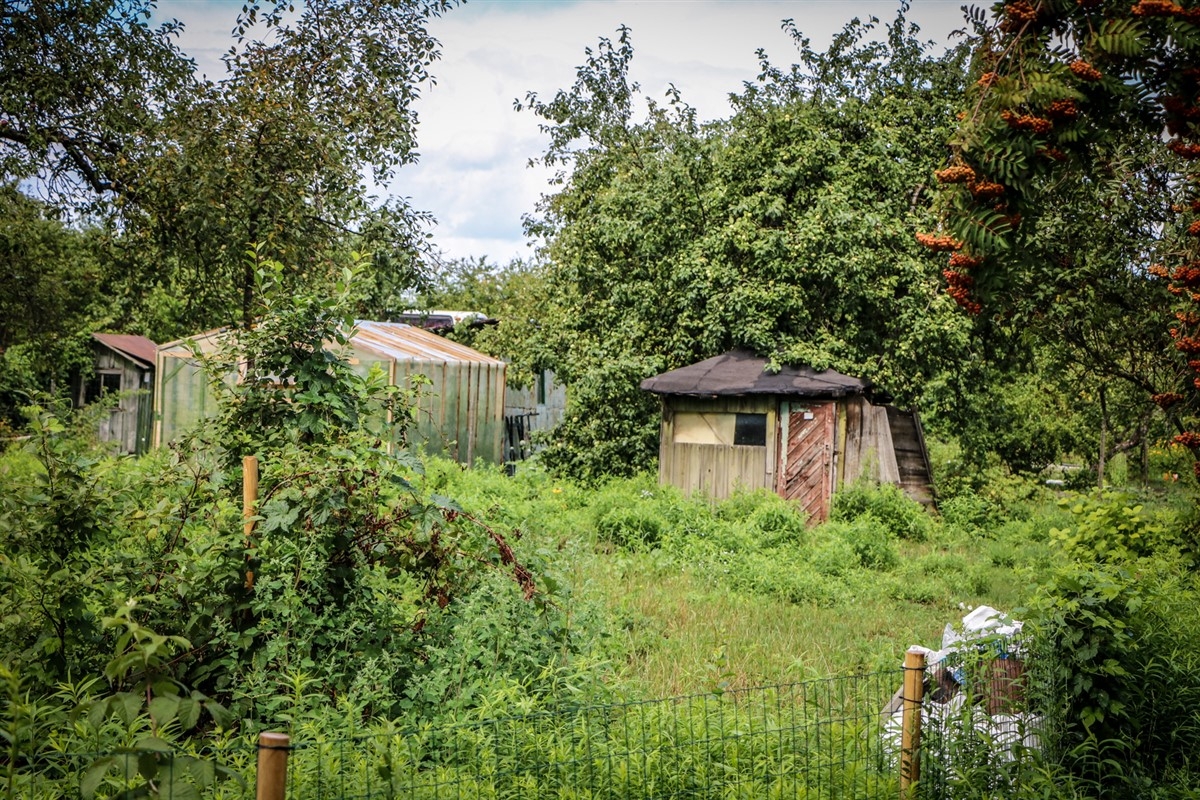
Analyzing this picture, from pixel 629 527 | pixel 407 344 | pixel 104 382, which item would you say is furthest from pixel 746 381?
pixel 104 382

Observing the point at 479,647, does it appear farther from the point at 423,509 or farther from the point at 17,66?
the point at 17,66

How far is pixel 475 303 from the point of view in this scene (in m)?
43.4

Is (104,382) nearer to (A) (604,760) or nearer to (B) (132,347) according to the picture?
(B) (132,347)

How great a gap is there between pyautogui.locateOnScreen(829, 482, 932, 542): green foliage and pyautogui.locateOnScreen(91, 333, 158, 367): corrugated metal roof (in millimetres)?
19100

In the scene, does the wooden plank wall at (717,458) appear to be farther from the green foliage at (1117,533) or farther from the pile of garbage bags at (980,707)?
the pile of garbage bags at (980,707)

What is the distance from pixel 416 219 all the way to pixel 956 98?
10267 mm

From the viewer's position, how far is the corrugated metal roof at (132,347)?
25.2 meters

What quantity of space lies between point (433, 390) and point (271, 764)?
44.1 ft

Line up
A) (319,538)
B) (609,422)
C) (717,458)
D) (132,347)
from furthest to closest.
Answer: (132,347), (609,422), (717,458), (319,538)

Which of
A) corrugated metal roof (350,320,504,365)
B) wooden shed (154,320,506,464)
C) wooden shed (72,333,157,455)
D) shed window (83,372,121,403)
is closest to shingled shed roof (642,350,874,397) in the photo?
wooden shed (154,320,506,464)

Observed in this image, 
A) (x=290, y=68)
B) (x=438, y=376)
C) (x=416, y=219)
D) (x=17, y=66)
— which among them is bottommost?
(x=438, y=376)

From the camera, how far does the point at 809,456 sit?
1498cm

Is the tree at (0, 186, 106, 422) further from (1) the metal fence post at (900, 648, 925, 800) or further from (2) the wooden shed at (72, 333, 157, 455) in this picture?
(1) the metal fence post at (900, 648, 925, 800)

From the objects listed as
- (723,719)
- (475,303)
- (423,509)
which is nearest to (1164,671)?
(723,719)
